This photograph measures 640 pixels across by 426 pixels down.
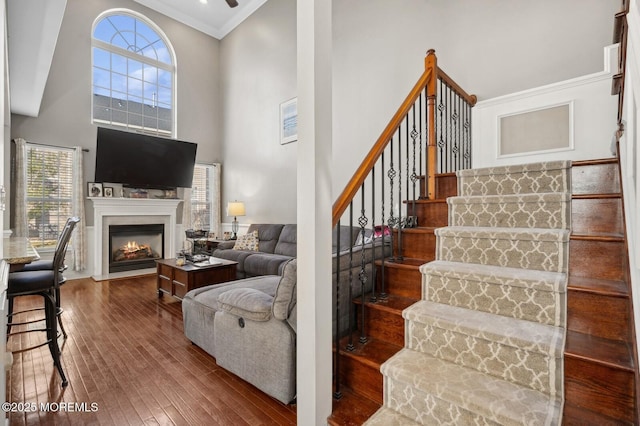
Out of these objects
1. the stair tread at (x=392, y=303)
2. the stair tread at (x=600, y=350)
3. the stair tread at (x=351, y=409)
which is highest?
the stair tread at (x=392, y=303)

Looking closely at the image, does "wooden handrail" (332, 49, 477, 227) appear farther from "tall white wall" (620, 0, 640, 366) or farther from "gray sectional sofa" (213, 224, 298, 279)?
"gray sectional sofa" (213, 224, 298, 279)

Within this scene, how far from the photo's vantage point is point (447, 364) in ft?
5.04

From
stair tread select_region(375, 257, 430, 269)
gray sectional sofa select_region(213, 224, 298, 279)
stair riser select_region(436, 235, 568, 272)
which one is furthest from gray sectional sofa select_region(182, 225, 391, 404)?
gray sectional sofa select_region(213, 224, 298, 279)

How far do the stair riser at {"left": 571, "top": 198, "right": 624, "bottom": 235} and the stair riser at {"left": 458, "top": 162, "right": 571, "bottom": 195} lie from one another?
0.74ft

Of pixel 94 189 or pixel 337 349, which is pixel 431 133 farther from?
pixel 94 189

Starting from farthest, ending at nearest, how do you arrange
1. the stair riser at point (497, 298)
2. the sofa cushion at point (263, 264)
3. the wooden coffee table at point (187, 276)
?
the sofa cushion at point (263, 264) < the wooden coffee table at point (187, 276) < the stair riser at point (497, 298)

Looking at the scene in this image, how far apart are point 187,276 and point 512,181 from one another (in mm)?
3461

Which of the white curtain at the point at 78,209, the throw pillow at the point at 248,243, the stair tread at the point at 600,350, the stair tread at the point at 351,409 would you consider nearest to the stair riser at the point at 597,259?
the stair tread at the point at 600,350

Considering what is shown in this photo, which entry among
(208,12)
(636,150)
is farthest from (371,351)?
(208,12)

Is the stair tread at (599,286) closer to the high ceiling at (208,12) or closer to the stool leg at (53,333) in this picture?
the stool leg at (53,333)

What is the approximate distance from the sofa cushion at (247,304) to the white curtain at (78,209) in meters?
4.63

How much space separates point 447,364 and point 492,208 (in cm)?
113

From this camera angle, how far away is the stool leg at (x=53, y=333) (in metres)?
2.17

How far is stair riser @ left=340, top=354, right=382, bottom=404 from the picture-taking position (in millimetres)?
1615
